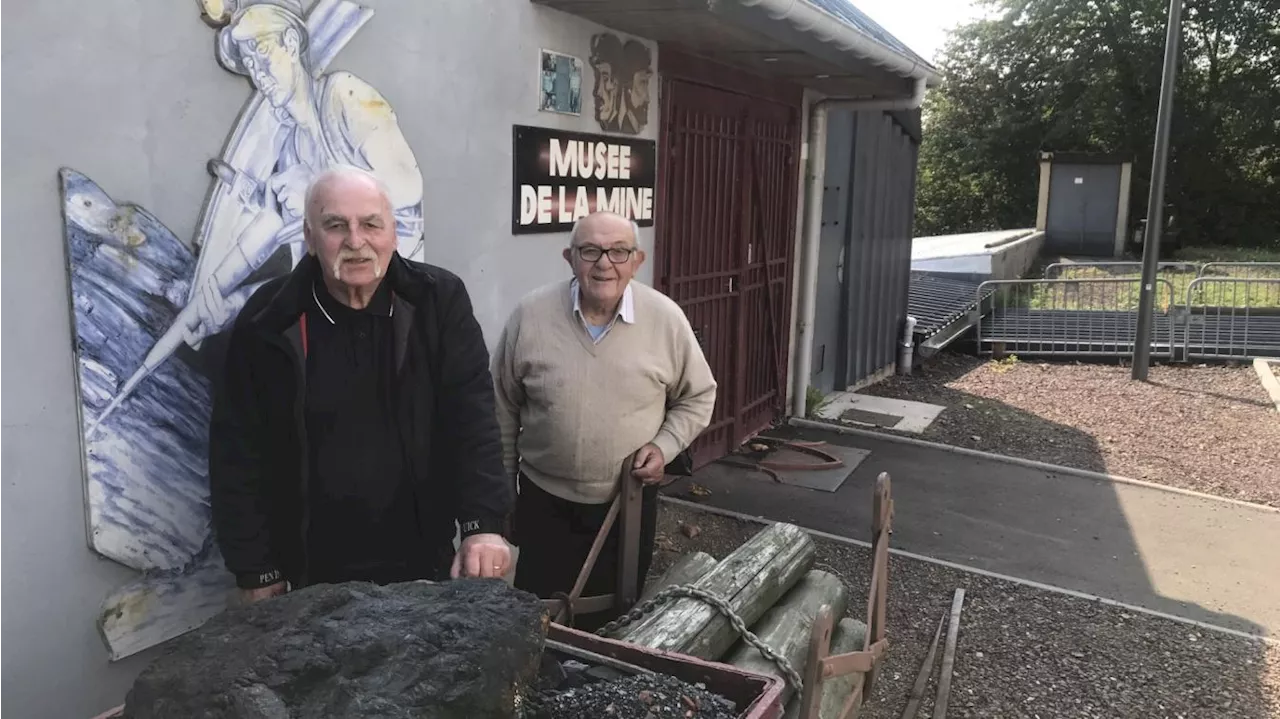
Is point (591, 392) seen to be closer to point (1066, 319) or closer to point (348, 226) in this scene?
point (348, 226)

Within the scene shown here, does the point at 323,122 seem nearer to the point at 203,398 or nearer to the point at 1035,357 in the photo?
the point at 203,398

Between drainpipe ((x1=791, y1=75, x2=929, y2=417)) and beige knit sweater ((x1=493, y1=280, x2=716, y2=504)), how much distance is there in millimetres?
4870

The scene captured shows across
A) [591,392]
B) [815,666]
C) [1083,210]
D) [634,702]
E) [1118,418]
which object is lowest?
[1118,418]

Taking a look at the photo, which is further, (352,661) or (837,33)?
(837,33)

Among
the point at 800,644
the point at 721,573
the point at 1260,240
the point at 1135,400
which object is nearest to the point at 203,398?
the point at 721,573

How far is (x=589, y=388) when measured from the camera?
9.78ft

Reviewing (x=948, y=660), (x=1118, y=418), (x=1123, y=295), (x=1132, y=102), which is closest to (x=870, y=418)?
(x=1118, y=418)

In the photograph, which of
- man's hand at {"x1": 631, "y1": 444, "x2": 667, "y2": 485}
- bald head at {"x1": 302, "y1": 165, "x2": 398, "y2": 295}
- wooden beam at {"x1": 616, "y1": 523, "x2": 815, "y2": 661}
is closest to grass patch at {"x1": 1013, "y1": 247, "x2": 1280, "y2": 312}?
wooden beam at {"x1": 616, "y1": 523, "x2": 815, "y2": 661}

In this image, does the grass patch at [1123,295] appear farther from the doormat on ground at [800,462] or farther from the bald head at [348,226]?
the bald head at [348,226]

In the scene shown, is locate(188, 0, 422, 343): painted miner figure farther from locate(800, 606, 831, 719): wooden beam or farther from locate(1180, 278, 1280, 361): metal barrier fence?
locate(1180, 278, 1280, 361): metal barrier fence

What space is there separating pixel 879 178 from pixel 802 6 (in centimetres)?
560

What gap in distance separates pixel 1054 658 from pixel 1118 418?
5.52 metres

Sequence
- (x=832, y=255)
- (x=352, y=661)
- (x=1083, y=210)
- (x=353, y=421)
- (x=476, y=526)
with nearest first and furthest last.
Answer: (x=352, y=661)
(x=353, y=421)
(x=476, y=526)
(x=832, y=255)
(x=1083, y=210)

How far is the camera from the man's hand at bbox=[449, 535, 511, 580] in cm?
223
